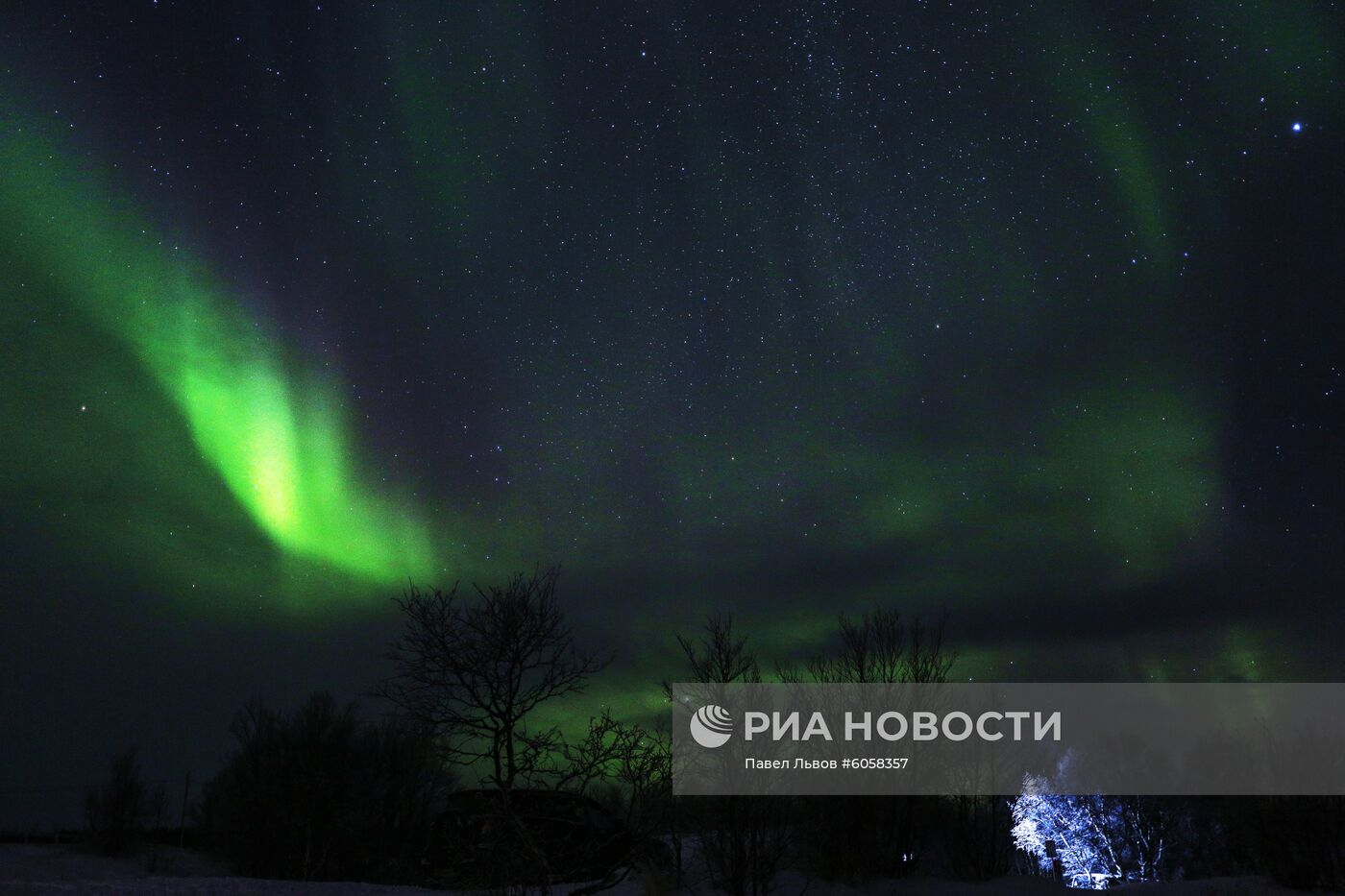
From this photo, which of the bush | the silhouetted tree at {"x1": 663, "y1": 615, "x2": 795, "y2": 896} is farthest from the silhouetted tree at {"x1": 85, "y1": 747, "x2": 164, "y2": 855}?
the silhouetted tree at {"x1": 663, "y1": 615, "x2": 795, "y2": 896}

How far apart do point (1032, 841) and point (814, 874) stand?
59.2 ft

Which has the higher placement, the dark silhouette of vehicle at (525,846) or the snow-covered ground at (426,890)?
the dark silhouette of vehicle at (525,846)

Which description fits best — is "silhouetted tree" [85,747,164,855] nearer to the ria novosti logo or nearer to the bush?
the bush

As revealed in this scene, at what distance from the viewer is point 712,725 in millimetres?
18391

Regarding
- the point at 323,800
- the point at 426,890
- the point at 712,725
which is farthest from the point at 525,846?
the point at 323,800

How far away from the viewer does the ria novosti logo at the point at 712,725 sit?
18.2 metres

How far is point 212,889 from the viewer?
14766mm

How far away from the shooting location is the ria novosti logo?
18.2 meters

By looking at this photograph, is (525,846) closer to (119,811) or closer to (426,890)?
(426,890)

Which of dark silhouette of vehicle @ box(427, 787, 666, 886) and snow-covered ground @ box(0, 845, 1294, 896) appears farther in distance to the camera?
snow-covered ground @ box(0, 845, 1294, 896)

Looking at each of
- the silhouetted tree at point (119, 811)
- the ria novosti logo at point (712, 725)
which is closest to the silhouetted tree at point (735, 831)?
the ria novosti logo at point (712, 725)

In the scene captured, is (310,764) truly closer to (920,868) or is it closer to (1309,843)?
(920,868)

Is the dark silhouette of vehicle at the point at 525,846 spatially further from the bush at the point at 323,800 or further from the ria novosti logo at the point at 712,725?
the bush at the point at 323,800

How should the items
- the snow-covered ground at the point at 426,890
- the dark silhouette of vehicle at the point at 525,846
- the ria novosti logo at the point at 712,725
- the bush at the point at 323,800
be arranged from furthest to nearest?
the bush at the point at 323,800 < the ria novosti logo at the point at 712,725 < the snow-covered ground at the point at 426,890 < the dark silhouette of vehicle at the point at 525,846
